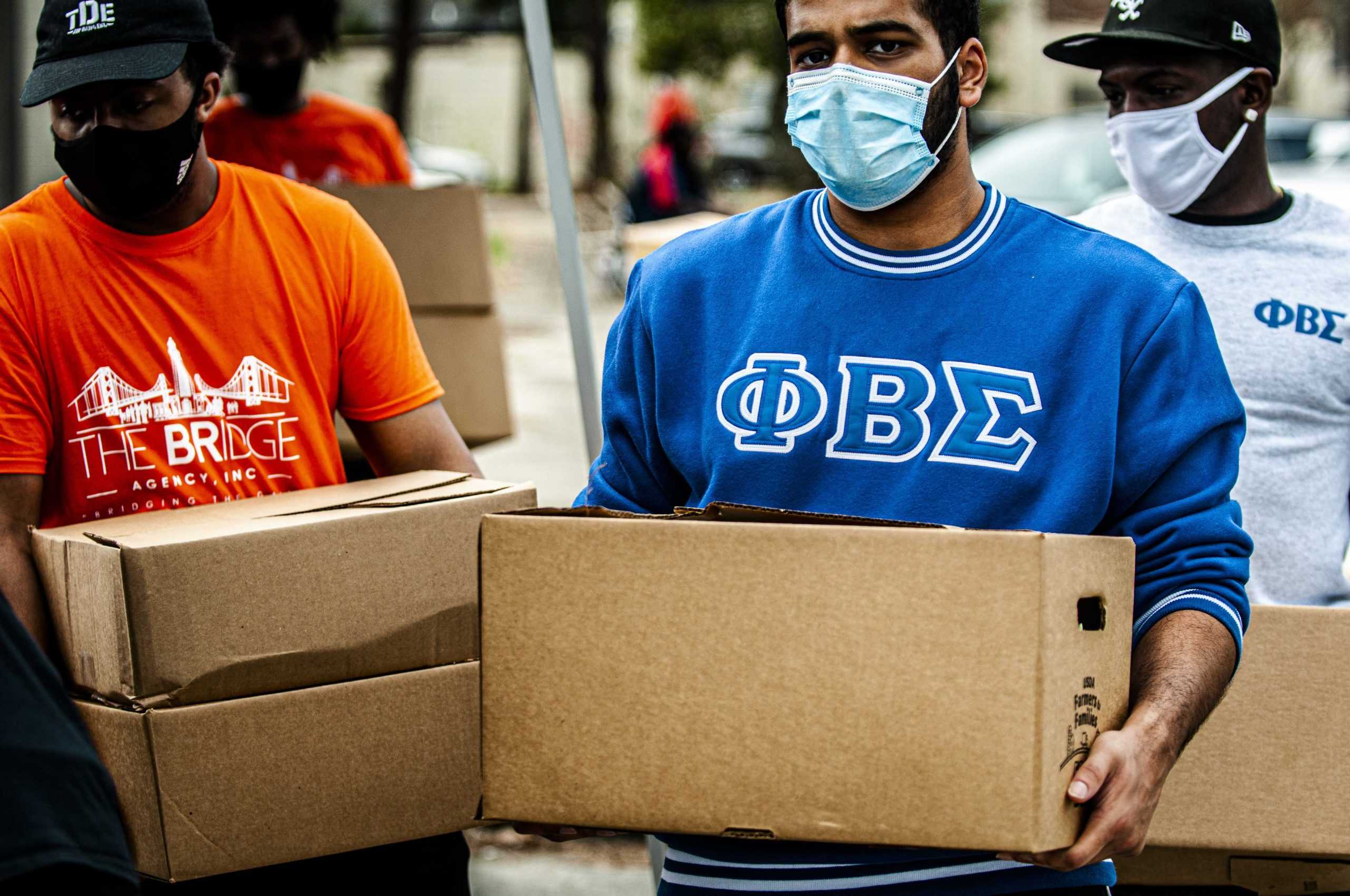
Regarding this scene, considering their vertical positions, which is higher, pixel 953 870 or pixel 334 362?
pixel 334 362

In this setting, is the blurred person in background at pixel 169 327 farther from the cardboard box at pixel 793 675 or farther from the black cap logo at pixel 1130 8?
the black cap logo at pixel 1130 8

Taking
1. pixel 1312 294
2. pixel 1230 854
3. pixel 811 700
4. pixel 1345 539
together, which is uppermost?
pixel 1312 294

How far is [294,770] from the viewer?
1943 mm

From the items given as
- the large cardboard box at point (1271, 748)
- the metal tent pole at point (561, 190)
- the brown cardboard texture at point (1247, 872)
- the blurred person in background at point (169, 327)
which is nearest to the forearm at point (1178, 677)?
the large cardboard box at point (1271, 748)

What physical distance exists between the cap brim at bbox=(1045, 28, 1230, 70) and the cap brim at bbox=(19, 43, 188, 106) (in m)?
1.55

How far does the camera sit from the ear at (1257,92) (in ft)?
8.94

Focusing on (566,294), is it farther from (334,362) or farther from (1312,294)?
(1312,294)

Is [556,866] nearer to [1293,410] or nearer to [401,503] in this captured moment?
[401,503]

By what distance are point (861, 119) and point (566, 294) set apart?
144 centimetres

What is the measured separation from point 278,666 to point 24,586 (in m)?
0.38

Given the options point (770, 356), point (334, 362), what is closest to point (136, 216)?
point (334, 362)

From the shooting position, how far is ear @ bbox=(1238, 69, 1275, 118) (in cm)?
272

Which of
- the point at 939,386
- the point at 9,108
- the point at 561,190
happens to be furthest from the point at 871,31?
the point at 9,108

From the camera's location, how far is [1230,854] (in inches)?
85.8
